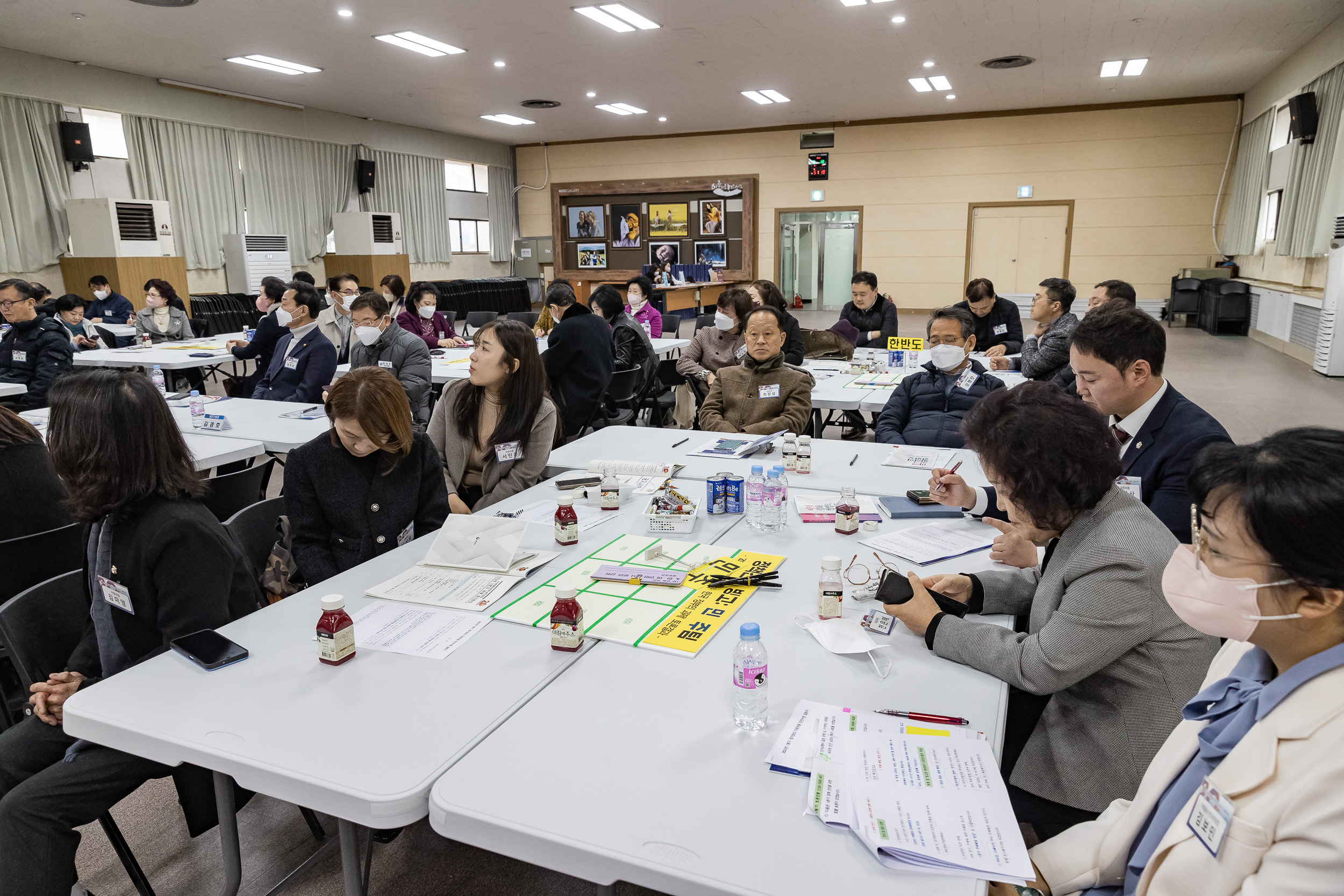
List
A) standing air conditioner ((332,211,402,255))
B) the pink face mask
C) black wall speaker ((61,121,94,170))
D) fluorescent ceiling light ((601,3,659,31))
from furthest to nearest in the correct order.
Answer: standing air conditioner ((332,211,402,255))
black wall speaker ((61,121,94,170))
fluorescent ceiling light ((601,3,659,31))
the pink face mask

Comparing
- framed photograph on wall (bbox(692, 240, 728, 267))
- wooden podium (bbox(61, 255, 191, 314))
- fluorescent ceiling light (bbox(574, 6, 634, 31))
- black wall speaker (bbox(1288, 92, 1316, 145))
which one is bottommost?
wooden podium (bbox(61, 255, 191, 314))

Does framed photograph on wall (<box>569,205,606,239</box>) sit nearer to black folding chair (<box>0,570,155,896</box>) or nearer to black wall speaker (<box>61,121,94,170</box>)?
black wall speaker (<box>61,121,94,170</box>)

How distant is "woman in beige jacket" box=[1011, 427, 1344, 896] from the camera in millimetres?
898

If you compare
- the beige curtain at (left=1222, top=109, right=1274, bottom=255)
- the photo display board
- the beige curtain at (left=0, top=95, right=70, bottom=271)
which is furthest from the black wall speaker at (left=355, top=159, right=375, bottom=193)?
the beige curtain at (left=1222, top=109, right=1274, bottom=255)

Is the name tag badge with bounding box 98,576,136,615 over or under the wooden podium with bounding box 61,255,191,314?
under

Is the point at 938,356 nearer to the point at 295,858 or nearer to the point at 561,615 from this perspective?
the point at 561,615

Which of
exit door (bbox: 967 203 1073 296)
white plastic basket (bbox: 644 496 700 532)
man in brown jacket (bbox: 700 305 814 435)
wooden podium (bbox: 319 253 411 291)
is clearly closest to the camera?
white plastic basket (bbox: 644 496 700 532)

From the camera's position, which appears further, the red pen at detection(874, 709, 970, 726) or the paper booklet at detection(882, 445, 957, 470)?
the paper booklet at detection(882, 445, 957, 470)

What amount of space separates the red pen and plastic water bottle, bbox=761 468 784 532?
101 centimetres

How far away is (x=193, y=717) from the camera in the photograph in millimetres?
1441

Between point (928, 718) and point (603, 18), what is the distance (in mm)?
8327

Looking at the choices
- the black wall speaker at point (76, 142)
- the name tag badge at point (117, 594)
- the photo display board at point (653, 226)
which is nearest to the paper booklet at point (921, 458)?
the name tag badge at point (117, 594)

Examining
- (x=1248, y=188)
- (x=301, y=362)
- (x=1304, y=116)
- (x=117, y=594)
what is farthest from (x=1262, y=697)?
(x=1248, y=188)

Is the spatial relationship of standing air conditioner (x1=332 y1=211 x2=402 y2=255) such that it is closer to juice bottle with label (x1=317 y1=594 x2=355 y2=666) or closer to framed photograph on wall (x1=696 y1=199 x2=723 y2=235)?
framed photograph on wall (x1=696 y1=199 x2=723 y2=235)
